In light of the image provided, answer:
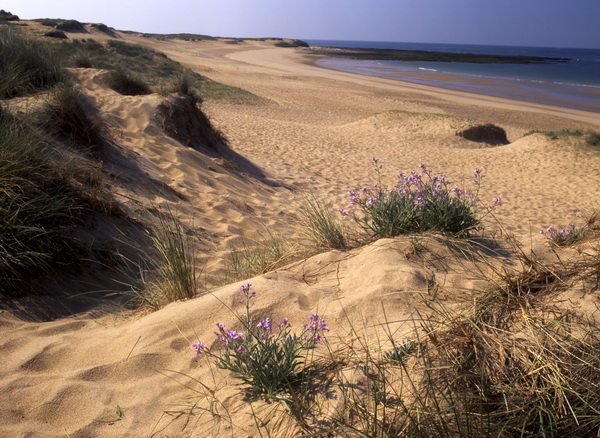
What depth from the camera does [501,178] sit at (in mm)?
10453

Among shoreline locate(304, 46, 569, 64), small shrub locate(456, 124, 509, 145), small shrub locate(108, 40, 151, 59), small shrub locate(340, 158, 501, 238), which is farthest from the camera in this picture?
shoreline locate(304, 46, 569, 64)

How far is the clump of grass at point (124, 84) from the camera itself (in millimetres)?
10094

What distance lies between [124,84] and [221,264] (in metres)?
8.00

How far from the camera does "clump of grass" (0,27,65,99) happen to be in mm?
6152

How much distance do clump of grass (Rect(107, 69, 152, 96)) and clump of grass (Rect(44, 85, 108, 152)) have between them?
4.69 metres

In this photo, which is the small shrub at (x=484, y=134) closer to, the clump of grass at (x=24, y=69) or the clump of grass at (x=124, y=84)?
the clump of grass at (x=124, y=84)

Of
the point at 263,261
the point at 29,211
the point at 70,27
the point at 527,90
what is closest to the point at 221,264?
the point at 263,261

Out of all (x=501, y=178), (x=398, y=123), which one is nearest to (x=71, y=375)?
(x=501, y=178)

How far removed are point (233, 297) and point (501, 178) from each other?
9.51 metres

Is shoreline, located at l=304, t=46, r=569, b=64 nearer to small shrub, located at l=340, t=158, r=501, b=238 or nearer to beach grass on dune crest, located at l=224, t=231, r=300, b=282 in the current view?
small shrub, located at l=340, t=158, r=501, b=238

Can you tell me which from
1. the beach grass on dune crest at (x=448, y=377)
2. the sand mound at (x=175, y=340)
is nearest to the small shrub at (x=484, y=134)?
the sand mound at (x=175, y=340)

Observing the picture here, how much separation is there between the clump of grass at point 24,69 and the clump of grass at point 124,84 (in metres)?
2.37

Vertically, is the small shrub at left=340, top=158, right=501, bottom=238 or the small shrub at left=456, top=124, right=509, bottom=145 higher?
the small shrub at left=340, top=158, right=501, bottom=238

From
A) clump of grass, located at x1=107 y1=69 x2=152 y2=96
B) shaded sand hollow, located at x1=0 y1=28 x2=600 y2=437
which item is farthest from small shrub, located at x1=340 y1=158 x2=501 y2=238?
clump of grass, located at x1=107 y1=69 x2=152 y2=96
